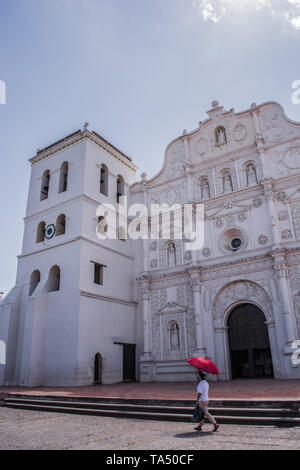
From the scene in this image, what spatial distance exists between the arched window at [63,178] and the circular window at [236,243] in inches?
436

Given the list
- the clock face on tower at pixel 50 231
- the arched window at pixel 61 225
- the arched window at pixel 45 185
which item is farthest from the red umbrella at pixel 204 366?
the arched window at pixel 45 185

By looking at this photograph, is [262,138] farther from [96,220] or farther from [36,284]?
[36,284]

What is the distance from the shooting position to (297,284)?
54.9 feet

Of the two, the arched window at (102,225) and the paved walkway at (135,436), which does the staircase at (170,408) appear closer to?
the paved walkway at (135,436)

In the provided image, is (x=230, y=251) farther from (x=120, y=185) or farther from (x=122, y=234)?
(x=120, y=185)

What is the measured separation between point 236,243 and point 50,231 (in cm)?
1102

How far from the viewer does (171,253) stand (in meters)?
21.5

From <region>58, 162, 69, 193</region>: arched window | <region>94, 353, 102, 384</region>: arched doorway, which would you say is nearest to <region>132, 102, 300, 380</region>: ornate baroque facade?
<region>94, 353, 102, 384</region>: arched doorway

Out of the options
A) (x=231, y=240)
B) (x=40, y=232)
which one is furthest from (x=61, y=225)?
(x=231, y=240)

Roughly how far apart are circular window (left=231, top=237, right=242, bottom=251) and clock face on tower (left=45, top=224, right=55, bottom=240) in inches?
415

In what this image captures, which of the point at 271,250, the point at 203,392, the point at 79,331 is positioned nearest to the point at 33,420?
the point at 203,392

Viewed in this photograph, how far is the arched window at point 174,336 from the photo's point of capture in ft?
63.7

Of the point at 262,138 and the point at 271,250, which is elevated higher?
the point at 262,138
